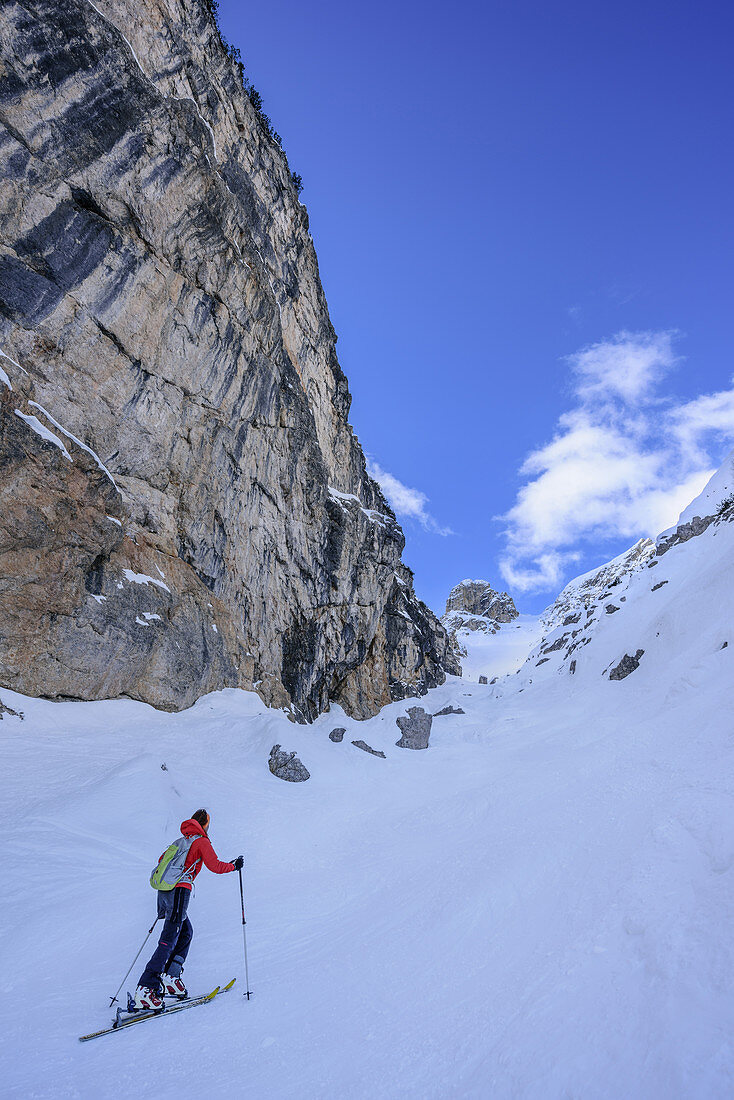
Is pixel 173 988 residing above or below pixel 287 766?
below

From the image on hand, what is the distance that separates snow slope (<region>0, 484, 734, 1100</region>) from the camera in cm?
426

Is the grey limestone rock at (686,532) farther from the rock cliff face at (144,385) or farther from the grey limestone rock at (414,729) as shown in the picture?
the rock cliff face at (144,385)

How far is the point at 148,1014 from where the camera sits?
5.43 m

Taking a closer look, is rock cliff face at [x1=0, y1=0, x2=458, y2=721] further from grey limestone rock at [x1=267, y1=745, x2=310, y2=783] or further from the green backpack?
the green backpack

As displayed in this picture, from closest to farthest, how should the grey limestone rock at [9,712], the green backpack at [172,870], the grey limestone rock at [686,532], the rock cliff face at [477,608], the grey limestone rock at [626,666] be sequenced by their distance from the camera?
the green backpack at [172,870]
the grey limestone rock at [9,712]
the grey limestone rock at [626,666]
the grey limestone rock at [686,532]
the rock cliff face at [477,608]

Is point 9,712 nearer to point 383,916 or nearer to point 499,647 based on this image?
point 383,916

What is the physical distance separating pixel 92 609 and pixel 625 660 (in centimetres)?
3308

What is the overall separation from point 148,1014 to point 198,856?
5.18 ft

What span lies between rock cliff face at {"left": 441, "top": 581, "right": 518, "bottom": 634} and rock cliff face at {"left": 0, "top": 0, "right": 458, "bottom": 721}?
127 meters

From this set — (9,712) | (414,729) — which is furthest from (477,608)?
(9,712)

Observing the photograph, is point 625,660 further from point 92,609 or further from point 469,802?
point 92,609

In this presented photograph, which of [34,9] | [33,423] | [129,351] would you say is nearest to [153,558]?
[33,423]

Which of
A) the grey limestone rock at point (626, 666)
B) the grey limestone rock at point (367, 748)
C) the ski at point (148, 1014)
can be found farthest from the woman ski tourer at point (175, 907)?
the grey limestone rock at point (626, 666)

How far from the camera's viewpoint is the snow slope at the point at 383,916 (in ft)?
14.0
